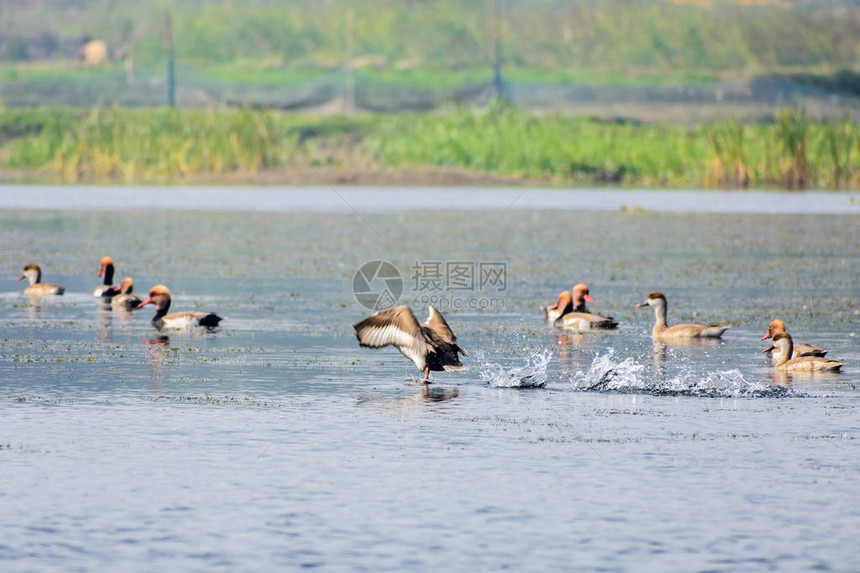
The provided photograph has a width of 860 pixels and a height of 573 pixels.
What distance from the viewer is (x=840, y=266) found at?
25.0 meters

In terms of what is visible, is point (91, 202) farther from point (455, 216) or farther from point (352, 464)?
point (352, 464)

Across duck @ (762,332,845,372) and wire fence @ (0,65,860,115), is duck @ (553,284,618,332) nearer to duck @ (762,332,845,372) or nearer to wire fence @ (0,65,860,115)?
duck @ (762,332,845,372)

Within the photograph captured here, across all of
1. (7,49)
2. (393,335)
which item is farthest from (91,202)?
(7,49)

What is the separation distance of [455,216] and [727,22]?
75207 millimetres

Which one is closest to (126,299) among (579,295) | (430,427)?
(579,295)

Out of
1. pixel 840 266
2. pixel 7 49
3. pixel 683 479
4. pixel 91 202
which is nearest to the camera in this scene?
pixel 683 479

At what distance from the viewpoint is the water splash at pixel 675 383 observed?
1394cm

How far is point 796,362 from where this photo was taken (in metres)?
15.1

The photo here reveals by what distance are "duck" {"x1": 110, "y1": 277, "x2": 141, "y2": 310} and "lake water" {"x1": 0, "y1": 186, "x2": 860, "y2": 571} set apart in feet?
2.42

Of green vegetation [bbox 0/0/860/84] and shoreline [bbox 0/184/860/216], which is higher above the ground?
A: green vegetation [bbox 0/0/860/84]

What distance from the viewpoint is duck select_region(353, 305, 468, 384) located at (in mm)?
13969

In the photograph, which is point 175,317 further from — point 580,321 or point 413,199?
point 413,199

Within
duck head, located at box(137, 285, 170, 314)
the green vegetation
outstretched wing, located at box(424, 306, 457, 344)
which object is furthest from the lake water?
the green vegetation

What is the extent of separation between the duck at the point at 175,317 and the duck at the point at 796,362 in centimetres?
670
